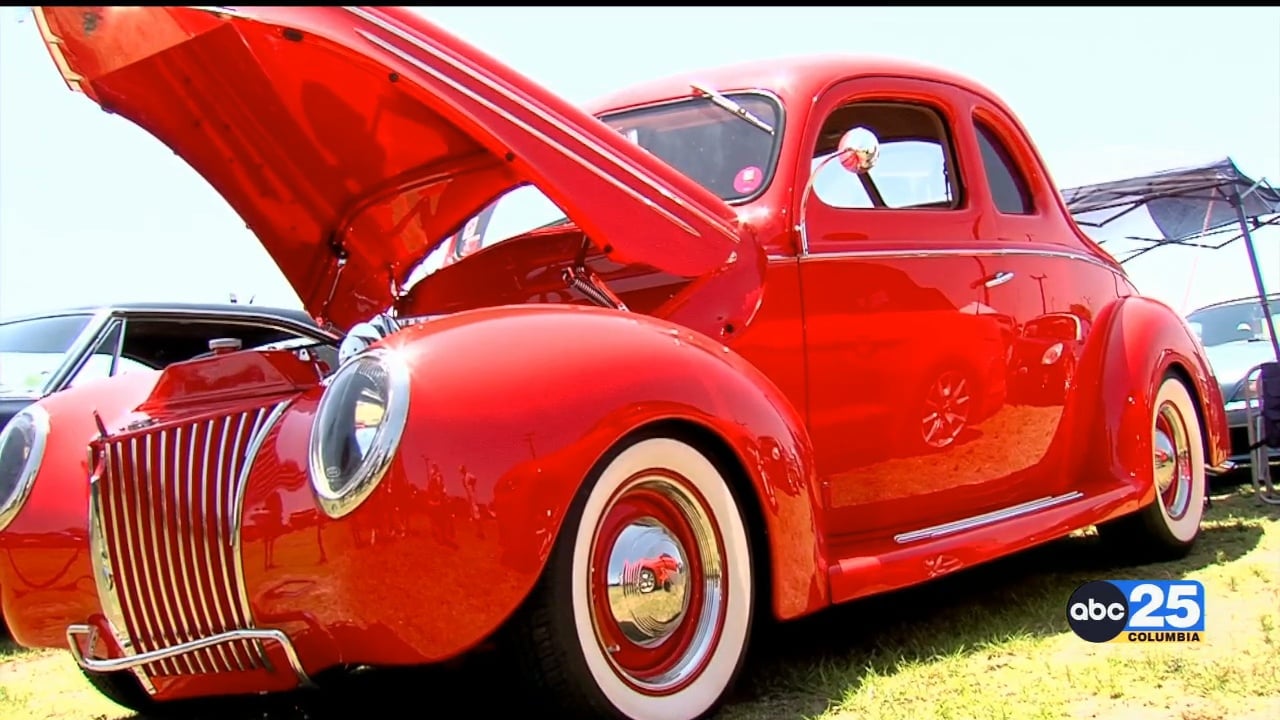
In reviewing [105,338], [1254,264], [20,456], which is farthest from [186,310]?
[1254,264]

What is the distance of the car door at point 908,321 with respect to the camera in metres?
3.54

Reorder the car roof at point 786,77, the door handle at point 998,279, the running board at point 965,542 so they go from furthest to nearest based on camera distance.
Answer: the door handle at point 998,279, the car roof at point 786,77, the running board at point 965,542

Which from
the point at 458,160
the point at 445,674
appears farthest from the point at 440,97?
the point at 445,674

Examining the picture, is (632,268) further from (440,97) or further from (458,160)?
(440,97)

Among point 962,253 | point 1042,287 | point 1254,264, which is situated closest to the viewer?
point 962,253

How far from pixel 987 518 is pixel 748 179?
1374mm

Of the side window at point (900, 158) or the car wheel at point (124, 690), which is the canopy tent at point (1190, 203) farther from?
the car wheel at point (124, 690)

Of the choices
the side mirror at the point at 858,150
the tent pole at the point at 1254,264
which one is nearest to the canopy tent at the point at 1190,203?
the tent pole at the point at 1254,264

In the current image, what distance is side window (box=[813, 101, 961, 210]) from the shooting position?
156 inches

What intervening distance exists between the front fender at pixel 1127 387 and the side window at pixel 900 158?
3.11 feet

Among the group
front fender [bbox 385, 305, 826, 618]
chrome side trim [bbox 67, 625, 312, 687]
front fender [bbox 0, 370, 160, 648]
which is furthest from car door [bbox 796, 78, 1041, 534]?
front fender [bbox 0, 370, 160, 648]

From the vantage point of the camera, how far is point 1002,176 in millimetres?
4582

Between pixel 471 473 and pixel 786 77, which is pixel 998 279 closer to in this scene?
pixel 786 77

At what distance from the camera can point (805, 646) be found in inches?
143
